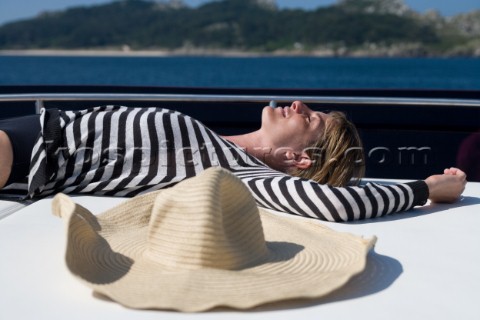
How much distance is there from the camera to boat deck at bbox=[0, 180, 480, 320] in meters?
1.26

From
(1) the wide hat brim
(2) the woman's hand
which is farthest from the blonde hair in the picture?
(1) the wide hat brim

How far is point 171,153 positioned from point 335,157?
0.58 metres

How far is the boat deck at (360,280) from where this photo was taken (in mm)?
1259

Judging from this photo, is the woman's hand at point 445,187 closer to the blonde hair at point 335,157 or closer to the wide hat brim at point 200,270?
the blonde hair at point 335,157

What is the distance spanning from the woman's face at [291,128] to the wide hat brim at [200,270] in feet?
2.79

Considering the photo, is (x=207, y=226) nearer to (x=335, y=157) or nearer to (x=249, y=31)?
(x=335, y=157)

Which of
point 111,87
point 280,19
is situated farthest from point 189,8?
point 111,87

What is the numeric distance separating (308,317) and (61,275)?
548 mm

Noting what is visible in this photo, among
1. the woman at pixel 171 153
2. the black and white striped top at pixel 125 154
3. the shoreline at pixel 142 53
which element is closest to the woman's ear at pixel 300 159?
the woman at pixel 171 153

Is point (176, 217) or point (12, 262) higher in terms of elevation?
point (176, 217)

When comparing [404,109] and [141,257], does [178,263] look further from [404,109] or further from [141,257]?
[404,109]

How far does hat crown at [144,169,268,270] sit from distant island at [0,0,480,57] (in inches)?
2474

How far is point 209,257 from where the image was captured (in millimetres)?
1345

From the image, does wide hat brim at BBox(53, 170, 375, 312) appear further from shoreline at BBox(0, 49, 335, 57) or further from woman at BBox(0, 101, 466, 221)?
shoreline at BBox(0, 49, 335, 57)
